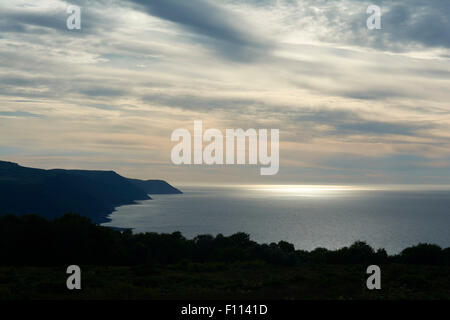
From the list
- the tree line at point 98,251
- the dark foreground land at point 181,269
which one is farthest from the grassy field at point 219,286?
the tree line at point 98,251

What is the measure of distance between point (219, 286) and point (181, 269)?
10903 millimetres

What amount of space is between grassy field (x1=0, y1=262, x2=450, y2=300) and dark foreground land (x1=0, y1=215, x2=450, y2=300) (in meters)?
0.05

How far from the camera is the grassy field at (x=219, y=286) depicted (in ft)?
61.7

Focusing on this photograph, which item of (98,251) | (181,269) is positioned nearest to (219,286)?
(181,269)

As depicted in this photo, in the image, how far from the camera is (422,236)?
162750 millimetres

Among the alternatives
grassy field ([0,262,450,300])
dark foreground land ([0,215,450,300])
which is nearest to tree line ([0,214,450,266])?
dark foreground land ([0,215,450,300])

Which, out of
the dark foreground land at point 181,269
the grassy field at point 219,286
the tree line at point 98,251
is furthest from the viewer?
the tree line at point 98,251

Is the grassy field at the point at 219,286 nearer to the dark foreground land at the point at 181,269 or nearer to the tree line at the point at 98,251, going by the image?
the dark foreground land at the point at 181,269

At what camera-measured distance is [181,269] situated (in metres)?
32.2

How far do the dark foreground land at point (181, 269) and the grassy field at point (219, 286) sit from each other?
0.05 m
